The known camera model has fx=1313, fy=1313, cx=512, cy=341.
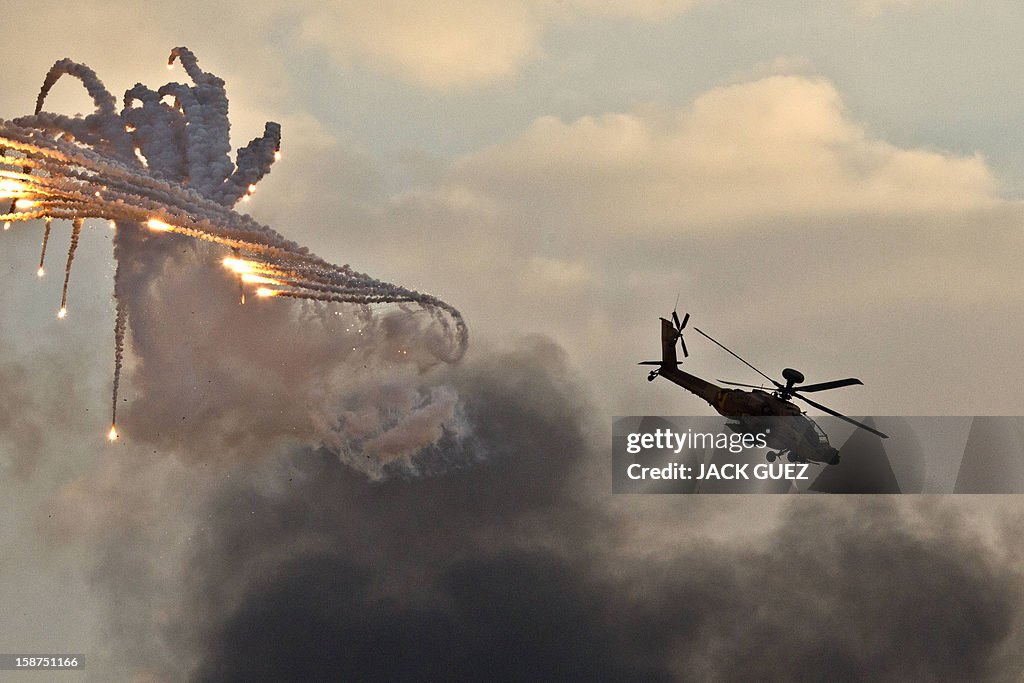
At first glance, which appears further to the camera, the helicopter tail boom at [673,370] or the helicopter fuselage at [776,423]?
the helicopter tail boom at [673,370]

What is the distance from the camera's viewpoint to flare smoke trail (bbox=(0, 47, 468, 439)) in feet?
247

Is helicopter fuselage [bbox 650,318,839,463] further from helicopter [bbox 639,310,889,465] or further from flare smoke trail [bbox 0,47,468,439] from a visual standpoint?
flare smoke trail [bbox 0,47,468,439]

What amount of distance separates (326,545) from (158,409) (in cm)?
2350

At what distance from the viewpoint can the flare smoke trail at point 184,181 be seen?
7525cm

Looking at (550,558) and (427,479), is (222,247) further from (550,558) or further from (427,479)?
(550,558)

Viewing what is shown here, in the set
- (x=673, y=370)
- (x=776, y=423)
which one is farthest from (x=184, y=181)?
(x=776, y=423)

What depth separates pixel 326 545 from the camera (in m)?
114

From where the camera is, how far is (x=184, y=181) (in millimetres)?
86062

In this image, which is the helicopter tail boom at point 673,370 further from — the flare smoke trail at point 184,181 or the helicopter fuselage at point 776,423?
the flare smoke trail at point 184,181

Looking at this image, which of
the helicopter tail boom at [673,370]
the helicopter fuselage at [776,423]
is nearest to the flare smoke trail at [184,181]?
the helicopter tail boom at [673,370]

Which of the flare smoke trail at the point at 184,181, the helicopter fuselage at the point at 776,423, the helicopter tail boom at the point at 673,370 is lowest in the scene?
the helicopter fuselage at the point at 776,423

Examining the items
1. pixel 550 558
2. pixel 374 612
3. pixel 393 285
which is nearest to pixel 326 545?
pixel 374 612

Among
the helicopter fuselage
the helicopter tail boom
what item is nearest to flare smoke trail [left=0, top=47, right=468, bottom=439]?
the helicopter tail boom

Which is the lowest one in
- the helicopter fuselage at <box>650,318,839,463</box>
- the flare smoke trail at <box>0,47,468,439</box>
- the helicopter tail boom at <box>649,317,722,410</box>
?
the helicopter fuselage at <box>650,318,839,463</box>
